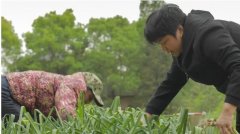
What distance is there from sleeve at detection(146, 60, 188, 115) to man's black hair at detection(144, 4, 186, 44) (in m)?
0.47

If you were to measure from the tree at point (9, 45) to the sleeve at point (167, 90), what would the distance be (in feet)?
98.9

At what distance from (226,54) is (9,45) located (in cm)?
3204

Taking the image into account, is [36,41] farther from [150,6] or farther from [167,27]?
[167,27]

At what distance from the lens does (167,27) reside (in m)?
2.74

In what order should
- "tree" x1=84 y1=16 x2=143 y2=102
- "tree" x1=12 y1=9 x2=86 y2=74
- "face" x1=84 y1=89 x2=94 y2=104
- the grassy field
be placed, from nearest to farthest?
the grassy field < "face" x1=84 y1=89 x2=94 y2=104 < "tree" x1=12 y1=9 x2=86 y2=74 < "tree" x1=84 y1=16 x2=143 y2=102

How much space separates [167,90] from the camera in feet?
10.8

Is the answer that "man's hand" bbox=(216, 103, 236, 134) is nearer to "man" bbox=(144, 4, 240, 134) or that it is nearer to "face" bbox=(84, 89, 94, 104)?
"man" bbox=(144, 4, 240, 134)

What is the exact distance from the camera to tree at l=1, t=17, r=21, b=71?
33.1 m

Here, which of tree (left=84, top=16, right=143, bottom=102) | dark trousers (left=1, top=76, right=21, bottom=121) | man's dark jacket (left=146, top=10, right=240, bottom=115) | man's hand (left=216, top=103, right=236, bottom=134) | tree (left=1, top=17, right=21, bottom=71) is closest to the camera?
man's hand (left=216, top=103, right=236, bottom=134)

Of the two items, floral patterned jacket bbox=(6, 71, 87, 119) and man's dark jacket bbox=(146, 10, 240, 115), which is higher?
man's dark jacket bbox=(146, 10, 240, 115)

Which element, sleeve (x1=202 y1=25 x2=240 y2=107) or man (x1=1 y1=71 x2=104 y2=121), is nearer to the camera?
sleeve (x1=202 y1=25 x2=240 y2=107)

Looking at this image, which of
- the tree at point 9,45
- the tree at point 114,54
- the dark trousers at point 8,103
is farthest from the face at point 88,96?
the tree at point 114,54

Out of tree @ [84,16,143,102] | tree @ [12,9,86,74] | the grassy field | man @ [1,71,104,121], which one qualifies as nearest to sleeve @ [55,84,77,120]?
man @ [1,71,104,121]

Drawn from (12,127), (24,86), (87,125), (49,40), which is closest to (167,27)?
(87,125)
